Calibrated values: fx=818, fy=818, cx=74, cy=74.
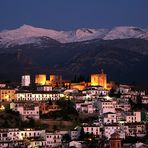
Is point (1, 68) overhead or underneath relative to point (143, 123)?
overhead

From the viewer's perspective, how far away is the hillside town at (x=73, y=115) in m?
59.6

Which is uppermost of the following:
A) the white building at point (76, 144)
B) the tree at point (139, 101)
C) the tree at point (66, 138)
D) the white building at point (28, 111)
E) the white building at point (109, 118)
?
the tree at point (139, 101)

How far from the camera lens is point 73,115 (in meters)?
66.7

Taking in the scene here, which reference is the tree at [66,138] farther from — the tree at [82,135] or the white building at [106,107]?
the white building at [106,107]

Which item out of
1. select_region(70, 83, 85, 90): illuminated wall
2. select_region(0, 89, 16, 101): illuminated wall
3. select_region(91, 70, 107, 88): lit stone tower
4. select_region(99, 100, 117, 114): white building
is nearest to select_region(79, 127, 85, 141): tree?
select_region(99, 100, 117, 114): white building

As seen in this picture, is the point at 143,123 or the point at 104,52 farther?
the point at 104,52

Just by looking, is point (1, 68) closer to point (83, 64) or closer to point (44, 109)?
point (83, 64)

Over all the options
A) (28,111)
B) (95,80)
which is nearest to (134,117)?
(28,111)

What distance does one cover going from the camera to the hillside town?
59584 mm

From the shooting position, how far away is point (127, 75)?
467 feet

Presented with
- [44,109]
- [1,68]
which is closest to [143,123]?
[44,109]

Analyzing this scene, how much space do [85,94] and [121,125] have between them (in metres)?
12.9

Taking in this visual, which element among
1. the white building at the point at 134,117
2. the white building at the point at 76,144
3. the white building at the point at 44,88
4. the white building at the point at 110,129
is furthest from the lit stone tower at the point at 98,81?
the white building at the point at 76,144

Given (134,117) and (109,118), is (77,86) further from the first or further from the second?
(109,118)
